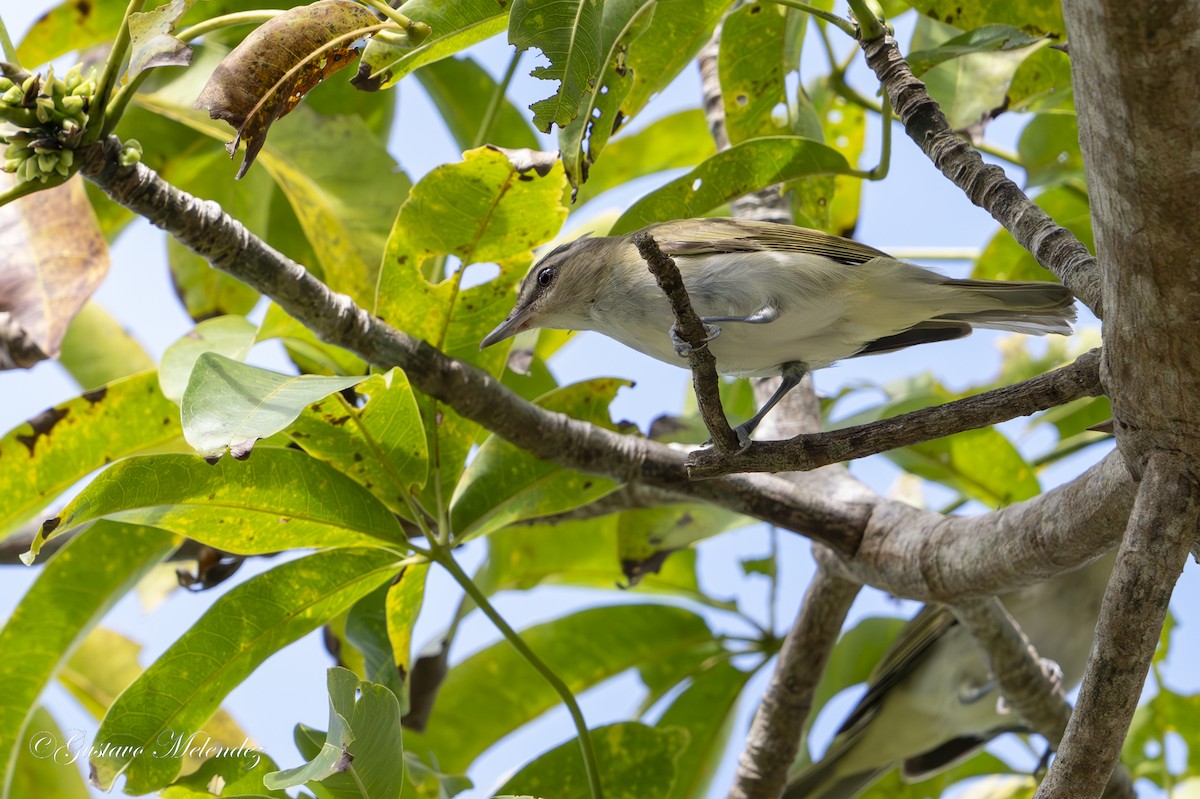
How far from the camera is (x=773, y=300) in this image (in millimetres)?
2598

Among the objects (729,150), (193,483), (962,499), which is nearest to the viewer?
(193,483)

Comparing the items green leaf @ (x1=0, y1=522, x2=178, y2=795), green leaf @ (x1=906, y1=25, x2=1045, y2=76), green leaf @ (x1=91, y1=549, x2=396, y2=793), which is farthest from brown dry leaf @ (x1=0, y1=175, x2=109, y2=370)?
green leaf @ (x1=906, y1=25, x2=1045, y2=76)

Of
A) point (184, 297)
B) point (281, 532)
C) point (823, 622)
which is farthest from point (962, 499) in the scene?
point (184, 297)

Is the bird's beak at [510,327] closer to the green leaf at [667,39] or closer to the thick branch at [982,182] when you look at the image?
the green leaf at [667,39]

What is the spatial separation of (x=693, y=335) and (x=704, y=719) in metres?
2.08

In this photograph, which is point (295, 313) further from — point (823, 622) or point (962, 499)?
point (962, 499)

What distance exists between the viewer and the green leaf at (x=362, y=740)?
5.58 ft

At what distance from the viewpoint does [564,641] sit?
342 centimetres

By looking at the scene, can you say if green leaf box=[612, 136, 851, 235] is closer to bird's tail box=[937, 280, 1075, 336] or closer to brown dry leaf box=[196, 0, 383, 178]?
bird's tail box=[937, 280, 1075, 336]

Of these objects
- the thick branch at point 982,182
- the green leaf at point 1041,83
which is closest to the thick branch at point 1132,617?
the thick branch at point 982,182

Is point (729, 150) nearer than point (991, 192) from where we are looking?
No

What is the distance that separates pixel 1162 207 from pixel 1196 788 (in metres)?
3.32

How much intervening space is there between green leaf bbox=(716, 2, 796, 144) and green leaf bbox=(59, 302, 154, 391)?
7.02 ft

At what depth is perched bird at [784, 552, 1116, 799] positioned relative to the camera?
400 cm
